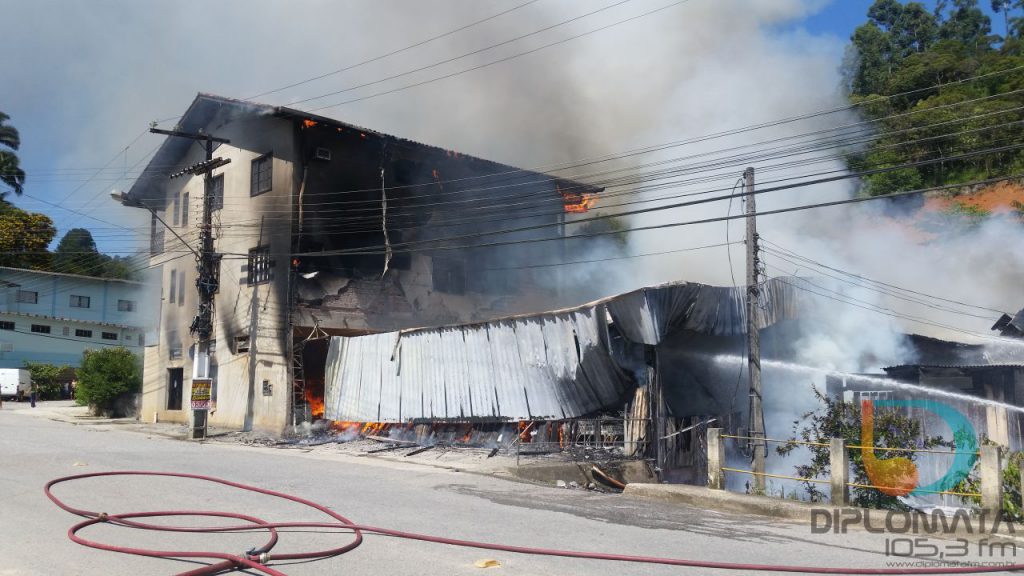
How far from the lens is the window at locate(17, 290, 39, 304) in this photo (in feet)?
153

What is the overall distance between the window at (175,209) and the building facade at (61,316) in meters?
16.4

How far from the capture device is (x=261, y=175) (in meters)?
23.4

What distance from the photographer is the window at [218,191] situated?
24844mm

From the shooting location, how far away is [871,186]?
4222 cm

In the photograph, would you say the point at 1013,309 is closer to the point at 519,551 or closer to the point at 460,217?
the point at 460,217

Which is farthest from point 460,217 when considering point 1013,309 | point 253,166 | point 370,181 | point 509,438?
point 1013,309

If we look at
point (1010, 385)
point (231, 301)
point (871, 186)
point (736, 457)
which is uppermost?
point (871, 186)

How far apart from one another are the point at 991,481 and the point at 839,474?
169 centimetres

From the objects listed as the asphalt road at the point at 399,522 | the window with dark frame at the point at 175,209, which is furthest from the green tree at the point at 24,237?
the asphalt road at the point at 399,522

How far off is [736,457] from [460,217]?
12802 mm

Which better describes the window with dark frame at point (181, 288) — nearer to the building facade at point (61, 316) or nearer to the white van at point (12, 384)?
the building facade at point (61, 316)

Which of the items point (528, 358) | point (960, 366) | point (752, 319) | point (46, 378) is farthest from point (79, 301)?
point (960, 366)

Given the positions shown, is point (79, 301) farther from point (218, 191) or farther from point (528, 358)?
point (528, 358)

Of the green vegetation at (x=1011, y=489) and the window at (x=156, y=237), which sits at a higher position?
the window at (x=156, y=237)
